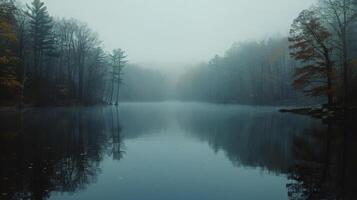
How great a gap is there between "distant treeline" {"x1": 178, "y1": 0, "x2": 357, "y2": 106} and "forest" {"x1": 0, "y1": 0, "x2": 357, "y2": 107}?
0.29ft

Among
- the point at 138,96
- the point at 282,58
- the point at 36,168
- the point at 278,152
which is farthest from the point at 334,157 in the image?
the point at 138,96

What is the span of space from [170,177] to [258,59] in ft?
244

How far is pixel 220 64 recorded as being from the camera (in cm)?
9231

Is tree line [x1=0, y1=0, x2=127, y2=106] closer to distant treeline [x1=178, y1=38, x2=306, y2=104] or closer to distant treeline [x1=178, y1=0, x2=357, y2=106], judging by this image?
distant treeline [x1=178, y1=0, x2=357, y2=106]

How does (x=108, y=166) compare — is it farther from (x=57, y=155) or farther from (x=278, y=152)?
(x=278, y=152)

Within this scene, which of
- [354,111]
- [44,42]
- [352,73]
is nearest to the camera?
[354,111]

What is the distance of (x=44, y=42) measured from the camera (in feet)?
144

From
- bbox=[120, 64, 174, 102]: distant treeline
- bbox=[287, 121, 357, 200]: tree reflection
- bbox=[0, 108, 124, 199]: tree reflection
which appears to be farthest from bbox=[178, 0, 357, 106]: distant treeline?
bbox=[0, 108, 124, 199]: tree reflection

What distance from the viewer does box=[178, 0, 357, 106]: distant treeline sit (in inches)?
1014

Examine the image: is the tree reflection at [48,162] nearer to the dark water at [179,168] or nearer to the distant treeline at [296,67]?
the dark water at [179,168]

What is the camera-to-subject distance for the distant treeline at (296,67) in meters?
25.8

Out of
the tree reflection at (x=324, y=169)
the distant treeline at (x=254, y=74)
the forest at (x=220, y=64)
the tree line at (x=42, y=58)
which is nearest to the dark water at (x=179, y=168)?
the tree reflection at (x=324, y=169)

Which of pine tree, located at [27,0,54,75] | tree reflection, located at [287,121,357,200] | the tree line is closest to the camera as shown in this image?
tree reflection, located at [287,121,357,200]

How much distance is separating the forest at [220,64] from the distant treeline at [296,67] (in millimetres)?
89
